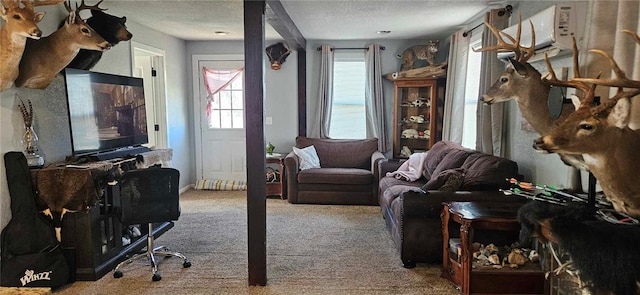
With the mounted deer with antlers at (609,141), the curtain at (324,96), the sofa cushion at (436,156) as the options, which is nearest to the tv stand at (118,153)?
the curtain at (324,96)

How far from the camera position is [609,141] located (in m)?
1.48

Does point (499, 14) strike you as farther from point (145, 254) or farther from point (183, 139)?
point (183, 139)

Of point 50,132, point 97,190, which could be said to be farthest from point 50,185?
point 50,132

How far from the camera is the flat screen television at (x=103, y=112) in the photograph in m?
3.18

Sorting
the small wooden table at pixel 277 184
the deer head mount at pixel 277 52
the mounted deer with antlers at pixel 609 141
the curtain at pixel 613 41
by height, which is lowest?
the small wooden table at pixel 277 184

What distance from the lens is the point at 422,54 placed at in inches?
214

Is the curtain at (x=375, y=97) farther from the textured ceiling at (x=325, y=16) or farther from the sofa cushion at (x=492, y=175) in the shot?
the sofa cushion at (x=492, y=175)

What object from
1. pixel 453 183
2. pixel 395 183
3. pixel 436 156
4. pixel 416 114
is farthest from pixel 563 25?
pixel 416 114

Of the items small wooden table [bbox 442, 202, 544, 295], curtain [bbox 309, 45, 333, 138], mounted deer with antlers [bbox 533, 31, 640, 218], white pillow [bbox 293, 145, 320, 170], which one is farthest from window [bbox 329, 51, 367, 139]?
mounted deer with antlers [bbox 533, 31, 640, 218]

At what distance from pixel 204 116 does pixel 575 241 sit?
5.37 metres

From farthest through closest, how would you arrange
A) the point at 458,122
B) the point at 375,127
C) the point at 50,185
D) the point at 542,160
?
1. the point at 375,127
2. the point at 458,122
3. the point at 542,160
4. the point at 50,185

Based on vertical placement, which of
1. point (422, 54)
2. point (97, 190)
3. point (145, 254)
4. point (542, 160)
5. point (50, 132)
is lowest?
point (145, 254)

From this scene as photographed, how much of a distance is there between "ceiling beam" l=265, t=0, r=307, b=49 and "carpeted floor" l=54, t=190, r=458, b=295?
2063mm

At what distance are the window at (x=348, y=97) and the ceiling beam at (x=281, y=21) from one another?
932mm
